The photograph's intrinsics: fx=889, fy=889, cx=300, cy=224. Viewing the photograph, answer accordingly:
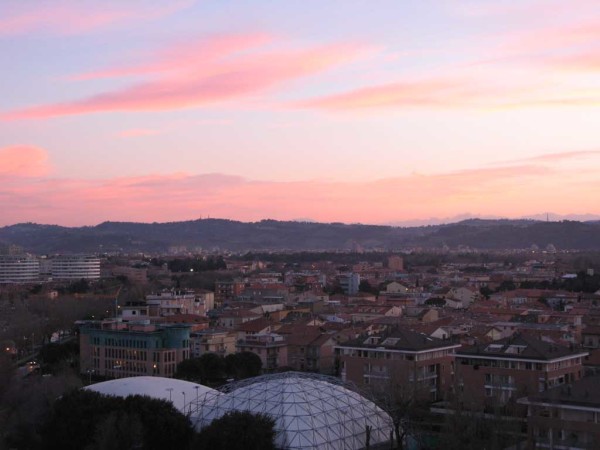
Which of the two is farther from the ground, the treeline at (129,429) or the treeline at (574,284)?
the treeline at (574,284)

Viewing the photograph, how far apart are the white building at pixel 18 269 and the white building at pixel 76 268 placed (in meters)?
2.27

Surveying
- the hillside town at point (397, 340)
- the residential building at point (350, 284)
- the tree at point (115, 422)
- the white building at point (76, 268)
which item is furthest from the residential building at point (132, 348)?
the white building at point (76, 268)

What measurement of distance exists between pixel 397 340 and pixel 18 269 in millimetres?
78752

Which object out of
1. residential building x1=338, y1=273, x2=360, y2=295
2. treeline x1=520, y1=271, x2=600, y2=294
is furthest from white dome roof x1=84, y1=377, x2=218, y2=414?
residential building x1=338, y1=273, x2=360, y2=295

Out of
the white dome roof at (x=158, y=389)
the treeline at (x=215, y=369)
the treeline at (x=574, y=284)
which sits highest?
the treeline at (x=574, y=284)

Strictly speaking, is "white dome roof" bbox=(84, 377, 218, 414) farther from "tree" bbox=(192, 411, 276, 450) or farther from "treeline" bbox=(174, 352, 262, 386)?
"treeline" bbox=(174, 352, 262, 386)

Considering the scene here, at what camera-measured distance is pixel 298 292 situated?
58125 mm

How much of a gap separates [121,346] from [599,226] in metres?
134

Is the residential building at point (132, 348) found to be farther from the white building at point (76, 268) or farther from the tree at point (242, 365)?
the white building at point (76, 268)

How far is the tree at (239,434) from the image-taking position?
16.1 meters

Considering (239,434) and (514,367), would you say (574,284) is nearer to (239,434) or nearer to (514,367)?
(514,367)

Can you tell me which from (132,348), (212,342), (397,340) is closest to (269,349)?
(212,342)

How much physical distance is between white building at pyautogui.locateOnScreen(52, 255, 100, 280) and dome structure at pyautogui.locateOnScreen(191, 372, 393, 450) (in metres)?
75.4

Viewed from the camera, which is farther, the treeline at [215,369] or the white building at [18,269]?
the white building at [18,269]
